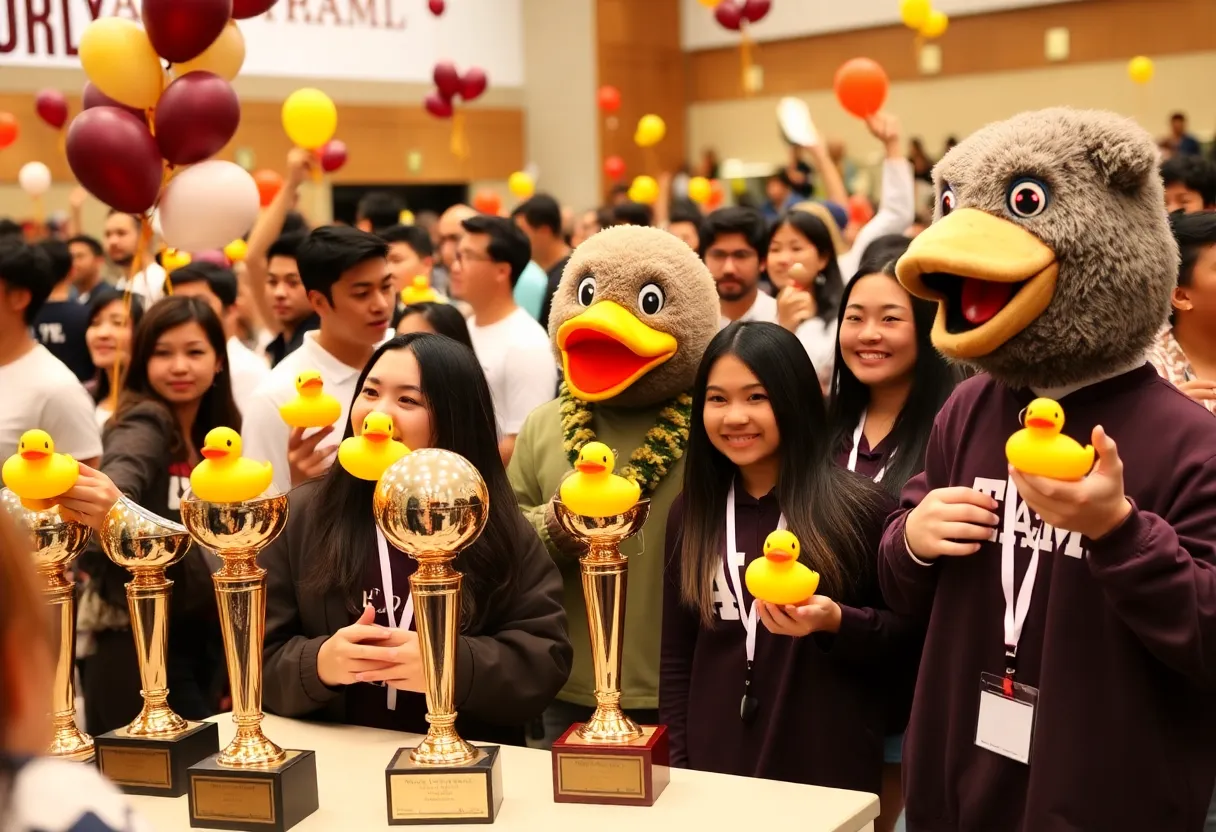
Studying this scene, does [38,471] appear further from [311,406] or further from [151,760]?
[311,406]

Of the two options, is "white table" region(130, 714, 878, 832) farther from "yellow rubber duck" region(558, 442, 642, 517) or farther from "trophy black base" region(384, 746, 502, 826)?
"yellow rubber duck" region(558, 442, 642, 517)

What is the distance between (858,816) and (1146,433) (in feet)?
2.13

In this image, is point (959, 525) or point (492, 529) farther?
point (492, 529)

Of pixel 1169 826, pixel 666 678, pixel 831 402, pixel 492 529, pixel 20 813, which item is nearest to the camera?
pixel 20 813

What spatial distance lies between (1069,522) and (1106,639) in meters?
0.24

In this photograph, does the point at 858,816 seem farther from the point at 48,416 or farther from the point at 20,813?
the point at 48,416

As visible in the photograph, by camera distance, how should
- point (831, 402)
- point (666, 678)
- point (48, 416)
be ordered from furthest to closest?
point (48, 416)
point (831, 402)
point (666, 678)

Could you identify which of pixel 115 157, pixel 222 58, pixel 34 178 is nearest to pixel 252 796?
pixel 115 157

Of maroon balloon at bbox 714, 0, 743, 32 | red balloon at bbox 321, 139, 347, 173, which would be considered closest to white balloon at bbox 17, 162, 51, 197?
red balloon at bbox 321, 139, 347, 173

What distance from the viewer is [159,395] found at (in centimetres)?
351

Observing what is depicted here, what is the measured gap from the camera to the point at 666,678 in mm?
2508

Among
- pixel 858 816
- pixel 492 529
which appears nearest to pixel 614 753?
pixel 858 816

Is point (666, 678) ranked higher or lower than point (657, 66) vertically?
lower

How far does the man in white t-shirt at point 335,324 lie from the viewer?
11.3 feet
